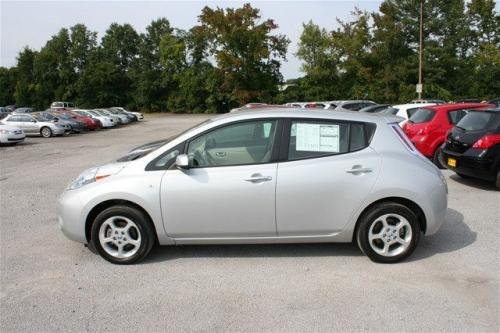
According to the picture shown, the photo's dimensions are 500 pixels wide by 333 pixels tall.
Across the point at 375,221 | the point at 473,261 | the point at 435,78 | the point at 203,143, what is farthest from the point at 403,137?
the point at 435,78

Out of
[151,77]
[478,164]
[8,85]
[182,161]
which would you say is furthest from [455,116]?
[8,85]

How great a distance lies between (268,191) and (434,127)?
706 centimetres

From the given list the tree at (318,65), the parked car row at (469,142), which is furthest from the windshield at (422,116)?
the tree at (318,65)

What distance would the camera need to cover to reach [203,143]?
485 cm

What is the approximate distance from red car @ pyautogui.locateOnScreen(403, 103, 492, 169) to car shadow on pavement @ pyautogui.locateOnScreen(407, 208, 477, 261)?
4.39 m

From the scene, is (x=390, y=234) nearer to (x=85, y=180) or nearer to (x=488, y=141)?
(x=85, y=180)

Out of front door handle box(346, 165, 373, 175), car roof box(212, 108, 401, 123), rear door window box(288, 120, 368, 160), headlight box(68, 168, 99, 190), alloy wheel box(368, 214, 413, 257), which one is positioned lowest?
alloy wheel box(368, 214, 413, 257)

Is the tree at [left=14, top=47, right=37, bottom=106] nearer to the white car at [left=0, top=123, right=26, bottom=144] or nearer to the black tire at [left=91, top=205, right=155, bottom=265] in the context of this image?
the white car at [left=0, top=123, right=26, bottom=144]

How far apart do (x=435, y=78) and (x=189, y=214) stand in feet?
162

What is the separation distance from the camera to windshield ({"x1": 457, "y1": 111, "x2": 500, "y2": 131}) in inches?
322

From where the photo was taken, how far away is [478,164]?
7.96 m

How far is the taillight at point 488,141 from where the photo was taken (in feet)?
25.8

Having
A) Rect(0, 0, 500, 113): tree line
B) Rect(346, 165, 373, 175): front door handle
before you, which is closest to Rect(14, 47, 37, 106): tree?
Rect(0, 0, 500, 113): tree line

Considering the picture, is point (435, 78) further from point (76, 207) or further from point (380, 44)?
point (76, 207)
